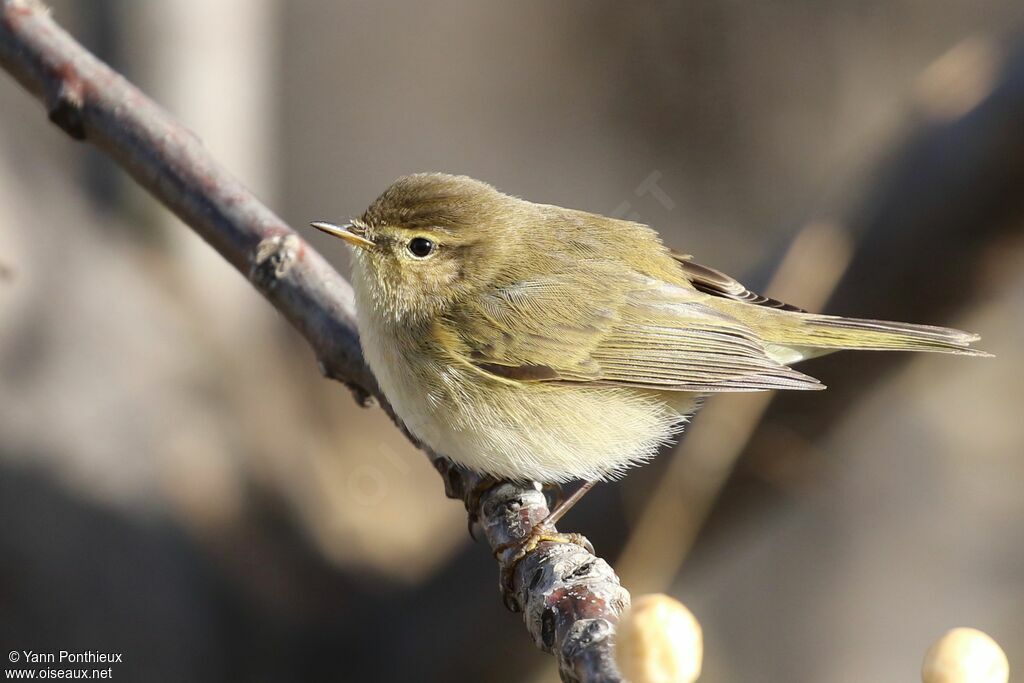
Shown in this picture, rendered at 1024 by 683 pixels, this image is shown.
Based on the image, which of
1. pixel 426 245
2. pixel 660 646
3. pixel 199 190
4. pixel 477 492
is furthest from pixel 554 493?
pixel 660 646

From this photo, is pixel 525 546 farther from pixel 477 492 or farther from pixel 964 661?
pixel 964 661

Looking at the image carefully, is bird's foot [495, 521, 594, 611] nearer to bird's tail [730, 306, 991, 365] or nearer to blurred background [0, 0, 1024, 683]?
bird's tail [730, 306, 991, 365]

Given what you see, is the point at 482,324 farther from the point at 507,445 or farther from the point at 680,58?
the point at 680,58

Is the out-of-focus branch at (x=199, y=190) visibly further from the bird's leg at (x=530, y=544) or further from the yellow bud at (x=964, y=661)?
the yellow bud at (x=964, y=661)

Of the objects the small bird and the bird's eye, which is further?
the bird's eye

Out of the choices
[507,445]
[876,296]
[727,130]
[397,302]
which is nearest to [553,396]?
[507,445]

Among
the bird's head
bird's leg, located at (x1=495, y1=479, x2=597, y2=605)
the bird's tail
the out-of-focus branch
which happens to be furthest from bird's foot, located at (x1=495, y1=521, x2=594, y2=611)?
the bird's tail
